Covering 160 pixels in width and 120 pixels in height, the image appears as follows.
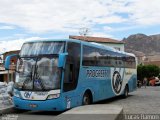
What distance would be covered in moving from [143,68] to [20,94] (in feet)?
248

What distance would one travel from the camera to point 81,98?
55.5ft

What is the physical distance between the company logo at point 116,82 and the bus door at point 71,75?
6136 millimetres

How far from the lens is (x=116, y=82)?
76.2 feet

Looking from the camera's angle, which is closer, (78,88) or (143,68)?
(78,88)

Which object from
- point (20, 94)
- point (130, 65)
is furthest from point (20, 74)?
point (130, 65)

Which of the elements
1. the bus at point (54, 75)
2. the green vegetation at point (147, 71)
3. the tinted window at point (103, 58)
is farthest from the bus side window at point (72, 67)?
the green vegetation at point (147, 71)

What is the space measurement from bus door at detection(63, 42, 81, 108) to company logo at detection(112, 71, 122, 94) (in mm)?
6136

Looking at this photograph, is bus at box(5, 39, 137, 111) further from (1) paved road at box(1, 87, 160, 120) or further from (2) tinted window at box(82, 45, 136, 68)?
(1) paved road at box(1, 87, 160, 120)

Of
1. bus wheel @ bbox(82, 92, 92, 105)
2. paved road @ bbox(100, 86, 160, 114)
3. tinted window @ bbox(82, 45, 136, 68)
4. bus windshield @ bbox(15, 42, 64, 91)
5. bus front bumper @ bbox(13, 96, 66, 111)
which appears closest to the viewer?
bus front bumper @ bbox(13, 96, 66, 111)

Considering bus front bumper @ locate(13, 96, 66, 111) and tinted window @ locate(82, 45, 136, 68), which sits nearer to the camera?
bus front bumper @ locate(13, 96, 66, 111)

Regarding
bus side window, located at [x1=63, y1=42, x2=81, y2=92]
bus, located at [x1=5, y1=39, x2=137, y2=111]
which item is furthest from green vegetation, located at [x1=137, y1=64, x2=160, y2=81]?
bus side window, located at [x1=63, y1=42, x2=81, y2=92]

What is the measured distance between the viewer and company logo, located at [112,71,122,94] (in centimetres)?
2270

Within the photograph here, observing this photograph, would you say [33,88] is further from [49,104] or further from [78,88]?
[78,88]

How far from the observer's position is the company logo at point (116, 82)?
74.5ft
